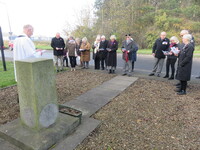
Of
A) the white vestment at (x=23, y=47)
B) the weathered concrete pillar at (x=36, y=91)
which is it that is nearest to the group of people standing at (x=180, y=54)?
the weathered concrete pillar at (x=36, y=91)

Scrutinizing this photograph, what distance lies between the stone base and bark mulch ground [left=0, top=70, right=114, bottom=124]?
0.86 m

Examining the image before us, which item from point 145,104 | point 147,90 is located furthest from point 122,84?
point 145,104

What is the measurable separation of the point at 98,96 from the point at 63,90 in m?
Answer: 1.44

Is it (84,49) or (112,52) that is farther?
(84,49)

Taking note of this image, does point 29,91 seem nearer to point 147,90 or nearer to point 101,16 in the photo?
point 147,90

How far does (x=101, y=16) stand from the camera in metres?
27.7

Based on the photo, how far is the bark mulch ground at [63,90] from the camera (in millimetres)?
4168

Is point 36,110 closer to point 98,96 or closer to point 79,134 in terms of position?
point 79,134

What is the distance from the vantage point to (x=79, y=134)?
317 cm

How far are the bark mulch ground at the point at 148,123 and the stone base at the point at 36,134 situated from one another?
1.49 ft

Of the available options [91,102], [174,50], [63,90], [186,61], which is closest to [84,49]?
[63,90]

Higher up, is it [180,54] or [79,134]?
[180,54]

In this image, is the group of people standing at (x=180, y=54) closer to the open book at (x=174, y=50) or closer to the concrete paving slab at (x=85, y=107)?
the open book at (x=174, y=50)

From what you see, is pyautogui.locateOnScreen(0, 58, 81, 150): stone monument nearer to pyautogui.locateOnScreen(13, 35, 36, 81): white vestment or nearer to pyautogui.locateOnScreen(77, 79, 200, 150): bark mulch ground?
pyautogui.locateOnScreen(77, 79, 200, 150): bark mulch ground
